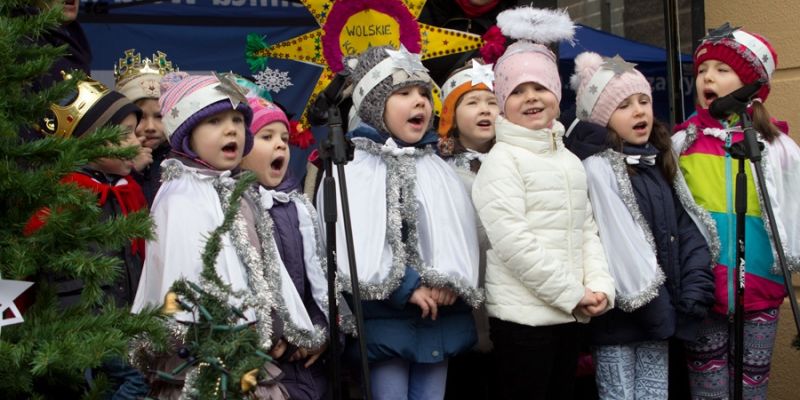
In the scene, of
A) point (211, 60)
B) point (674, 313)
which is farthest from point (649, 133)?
point (211, 60)

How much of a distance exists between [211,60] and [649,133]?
2543mm

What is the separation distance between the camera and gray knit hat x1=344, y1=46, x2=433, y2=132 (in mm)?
4250

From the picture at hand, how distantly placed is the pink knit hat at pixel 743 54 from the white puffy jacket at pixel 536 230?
108 centimetres

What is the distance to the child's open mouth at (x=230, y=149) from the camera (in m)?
3.73

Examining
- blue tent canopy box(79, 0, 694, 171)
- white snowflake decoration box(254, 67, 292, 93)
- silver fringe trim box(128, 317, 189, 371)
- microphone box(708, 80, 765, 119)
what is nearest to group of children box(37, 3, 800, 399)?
silver fringe trim box(128, 317, 189, 371)

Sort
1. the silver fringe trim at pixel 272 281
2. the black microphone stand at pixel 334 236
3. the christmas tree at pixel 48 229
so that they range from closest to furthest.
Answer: the christmas tree at pixel 48 229, the black microphone stand at pixel 334 236, the silver fringe trim at pixel 272 281

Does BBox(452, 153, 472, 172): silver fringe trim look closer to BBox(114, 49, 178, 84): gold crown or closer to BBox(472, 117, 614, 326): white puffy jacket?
BBox(472, 117, 614, 326): white puffy jacket

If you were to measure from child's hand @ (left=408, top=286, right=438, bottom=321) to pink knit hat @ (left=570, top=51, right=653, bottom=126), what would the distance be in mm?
1302

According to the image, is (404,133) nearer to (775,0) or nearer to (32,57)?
(32,57)

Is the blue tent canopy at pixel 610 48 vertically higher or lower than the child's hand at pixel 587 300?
higher

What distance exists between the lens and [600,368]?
450cm

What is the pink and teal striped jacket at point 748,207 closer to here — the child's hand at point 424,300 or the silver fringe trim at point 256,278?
the child's hand at point 424,300

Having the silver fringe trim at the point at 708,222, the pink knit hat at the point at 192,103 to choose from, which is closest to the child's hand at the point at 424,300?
the pink knit hat at the point at 192,103

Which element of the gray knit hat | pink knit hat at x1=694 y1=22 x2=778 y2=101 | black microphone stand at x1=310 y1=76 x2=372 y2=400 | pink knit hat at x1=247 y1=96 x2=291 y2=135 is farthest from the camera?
pink knit hat at x1=694 y1=22 x2=778 y2=101
